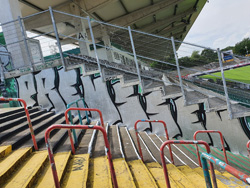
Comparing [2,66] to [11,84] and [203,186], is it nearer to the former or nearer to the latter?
[11,84]

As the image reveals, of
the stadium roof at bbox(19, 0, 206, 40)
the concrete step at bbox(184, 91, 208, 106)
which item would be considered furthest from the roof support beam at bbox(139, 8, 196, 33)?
the concrete step at bbox(184, 91, 208, 106)

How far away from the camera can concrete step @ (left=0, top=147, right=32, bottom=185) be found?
8.22 feet

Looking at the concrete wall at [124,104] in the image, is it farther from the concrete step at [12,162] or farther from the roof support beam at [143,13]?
the roof support beam at [143,13]

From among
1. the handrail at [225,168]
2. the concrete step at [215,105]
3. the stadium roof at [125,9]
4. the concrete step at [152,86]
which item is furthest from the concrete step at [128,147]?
the stadium roof at [125,9]

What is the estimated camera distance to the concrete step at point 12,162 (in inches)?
98.6

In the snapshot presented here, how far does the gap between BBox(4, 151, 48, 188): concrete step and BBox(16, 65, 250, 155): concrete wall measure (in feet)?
10.1

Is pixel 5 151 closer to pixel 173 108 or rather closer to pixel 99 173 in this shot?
pixel 99 173

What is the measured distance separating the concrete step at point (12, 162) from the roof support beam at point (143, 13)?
48.5 ft

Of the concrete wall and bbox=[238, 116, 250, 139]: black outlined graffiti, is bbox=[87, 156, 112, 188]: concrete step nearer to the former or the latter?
the concrete wall

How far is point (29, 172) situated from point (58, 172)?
39cm

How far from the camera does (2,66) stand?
6.54 m

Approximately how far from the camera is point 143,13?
15.7 m

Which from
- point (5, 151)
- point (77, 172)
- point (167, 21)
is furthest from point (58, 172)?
point (167, 21)

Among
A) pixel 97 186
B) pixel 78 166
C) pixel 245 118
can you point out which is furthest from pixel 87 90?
pixel 245 118
